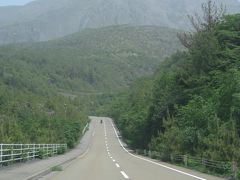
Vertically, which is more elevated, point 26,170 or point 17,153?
point 17,153

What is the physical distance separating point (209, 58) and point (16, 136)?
88.1 feet

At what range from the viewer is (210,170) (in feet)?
91.4

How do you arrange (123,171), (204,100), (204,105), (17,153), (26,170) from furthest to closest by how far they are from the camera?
(204,100) → (204,105) → (17,153) → (123,171) → (26,170)

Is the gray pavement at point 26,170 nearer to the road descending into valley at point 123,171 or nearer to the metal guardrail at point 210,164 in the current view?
the road descending into valley at point 123,171

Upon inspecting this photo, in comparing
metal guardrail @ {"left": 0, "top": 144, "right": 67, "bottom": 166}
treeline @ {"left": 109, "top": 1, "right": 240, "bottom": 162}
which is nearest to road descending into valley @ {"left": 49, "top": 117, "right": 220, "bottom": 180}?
treeline @ {"left": 109, "top": 1, "right": 240, "bottom": 162}

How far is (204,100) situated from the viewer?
4512 centimetres

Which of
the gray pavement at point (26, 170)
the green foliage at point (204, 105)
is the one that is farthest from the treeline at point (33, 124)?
the green foliage at point (204, 105)

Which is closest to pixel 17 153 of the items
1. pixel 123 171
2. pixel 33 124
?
pixel 123 171

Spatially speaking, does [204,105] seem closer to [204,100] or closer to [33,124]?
[204,100]

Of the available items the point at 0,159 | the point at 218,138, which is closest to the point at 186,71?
the point at 218,138

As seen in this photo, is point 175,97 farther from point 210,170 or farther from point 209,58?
point 210,170

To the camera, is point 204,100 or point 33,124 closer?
point 204,100

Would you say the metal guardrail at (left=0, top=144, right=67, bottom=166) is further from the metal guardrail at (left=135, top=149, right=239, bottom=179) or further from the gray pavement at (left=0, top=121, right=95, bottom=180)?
the metal guardrail at (left=135, top=149, right=239, bottom=179)

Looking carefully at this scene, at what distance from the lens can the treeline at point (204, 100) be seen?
99.2 feet
